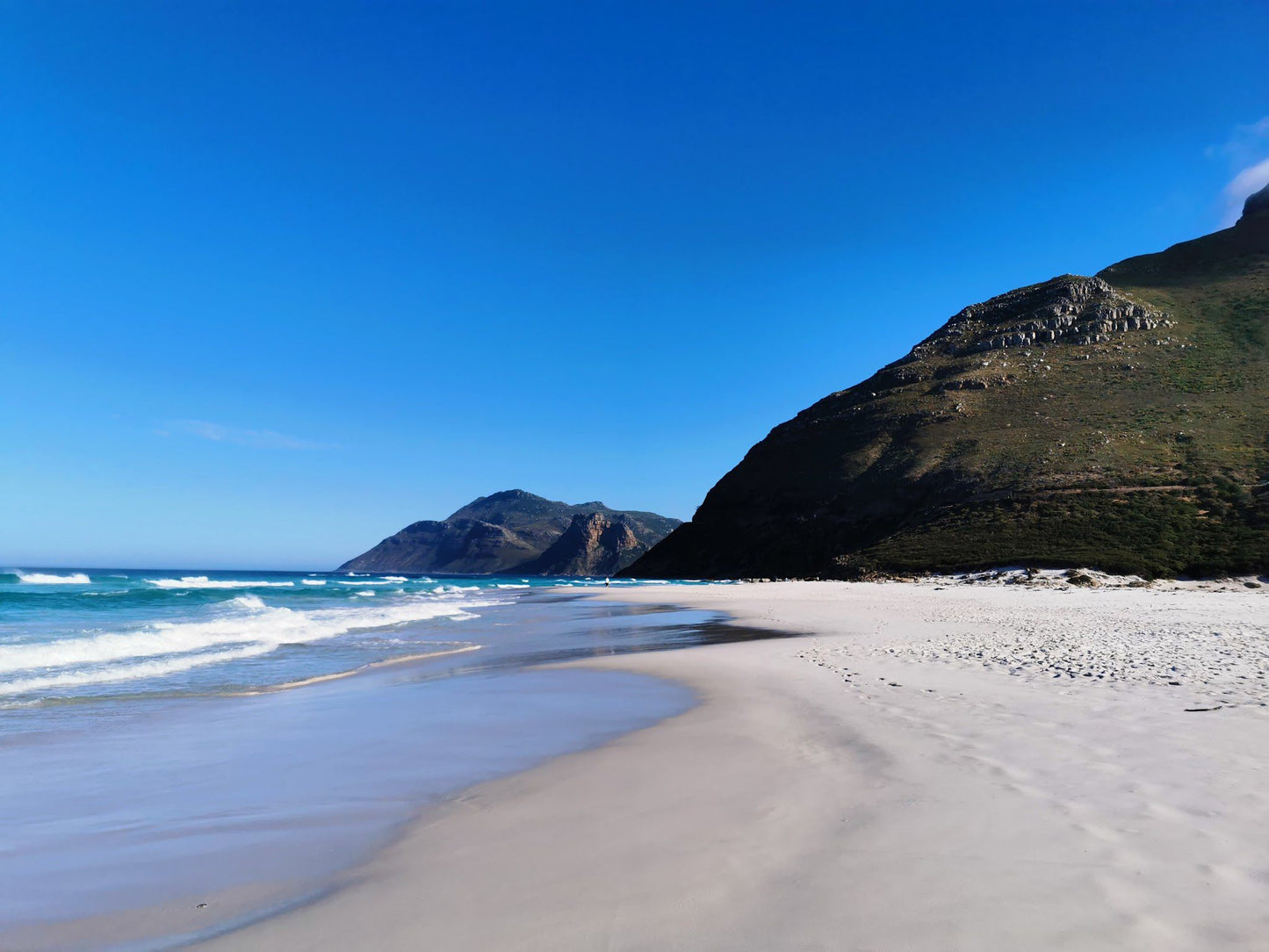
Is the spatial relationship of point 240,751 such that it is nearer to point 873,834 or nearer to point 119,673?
point 873,834

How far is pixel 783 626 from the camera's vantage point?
803 inches

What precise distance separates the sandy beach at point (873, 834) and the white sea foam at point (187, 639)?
1134 cm

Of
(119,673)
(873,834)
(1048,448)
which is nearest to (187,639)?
(119,673)

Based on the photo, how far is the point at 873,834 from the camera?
4.22 meters

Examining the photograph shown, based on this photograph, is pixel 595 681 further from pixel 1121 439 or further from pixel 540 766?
pixel 1121 439

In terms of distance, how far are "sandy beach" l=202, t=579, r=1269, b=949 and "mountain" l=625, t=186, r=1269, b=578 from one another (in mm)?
37159

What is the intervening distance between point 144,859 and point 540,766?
3.09m

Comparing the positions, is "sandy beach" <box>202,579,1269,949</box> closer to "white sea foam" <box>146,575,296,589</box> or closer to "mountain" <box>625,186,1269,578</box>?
"mountain" <box>625,186,1269,578</box>

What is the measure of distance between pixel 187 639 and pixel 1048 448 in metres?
→ 60.9

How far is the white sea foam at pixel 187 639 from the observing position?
14.3 m

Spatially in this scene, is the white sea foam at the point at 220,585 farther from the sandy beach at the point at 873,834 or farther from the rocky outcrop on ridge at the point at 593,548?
the rocky outcrop on ridge at the point at 593,548

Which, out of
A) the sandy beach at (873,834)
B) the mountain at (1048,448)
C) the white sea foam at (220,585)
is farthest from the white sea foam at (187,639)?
the white sea foam at (220,585)

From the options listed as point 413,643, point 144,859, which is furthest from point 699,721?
point 413,643

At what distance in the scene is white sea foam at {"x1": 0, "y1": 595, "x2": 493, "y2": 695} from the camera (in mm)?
14305
